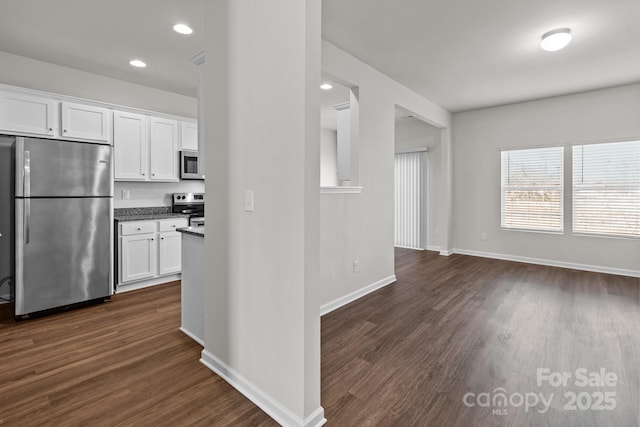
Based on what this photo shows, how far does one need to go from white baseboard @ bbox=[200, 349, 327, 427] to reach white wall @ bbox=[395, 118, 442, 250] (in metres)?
5.33

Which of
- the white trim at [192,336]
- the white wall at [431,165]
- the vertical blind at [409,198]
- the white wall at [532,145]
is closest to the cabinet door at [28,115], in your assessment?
the white trim at [192,336]

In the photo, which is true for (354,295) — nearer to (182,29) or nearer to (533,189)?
(182,29)

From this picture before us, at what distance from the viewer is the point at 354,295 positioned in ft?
11.7

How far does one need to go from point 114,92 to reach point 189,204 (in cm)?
181

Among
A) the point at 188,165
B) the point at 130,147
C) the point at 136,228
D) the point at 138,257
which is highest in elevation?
the point at 130,147

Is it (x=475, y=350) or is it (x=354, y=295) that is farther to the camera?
(x=354, y=295)

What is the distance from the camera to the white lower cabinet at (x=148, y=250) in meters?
3.82

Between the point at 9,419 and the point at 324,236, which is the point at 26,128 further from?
the point at 324,236

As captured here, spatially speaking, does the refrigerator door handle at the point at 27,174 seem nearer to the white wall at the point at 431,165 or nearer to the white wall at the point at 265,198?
the white wall at the point at 265,198

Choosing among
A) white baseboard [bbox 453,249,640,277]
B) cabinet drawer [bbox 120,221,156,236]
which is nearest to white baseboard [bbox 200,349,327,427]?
cabinet drawer [bbox 120,221,156,236]

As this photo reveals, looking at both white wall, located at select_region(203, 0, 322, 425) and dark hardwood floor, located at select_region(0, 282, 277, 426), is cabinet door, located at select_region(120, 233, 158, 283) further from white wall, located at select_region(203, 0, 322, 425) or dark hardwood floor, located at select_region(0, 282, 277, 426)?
white wall, located at select_region(203, 0, 322, 425)

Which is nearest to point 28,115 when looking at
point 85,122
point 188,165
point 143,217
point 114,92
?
point 85,122

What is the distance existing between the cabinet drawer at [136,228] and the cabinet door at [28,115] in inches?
49.5

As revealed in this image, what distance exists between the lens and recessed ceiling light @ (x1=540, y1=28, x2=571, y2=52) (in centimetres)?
295
